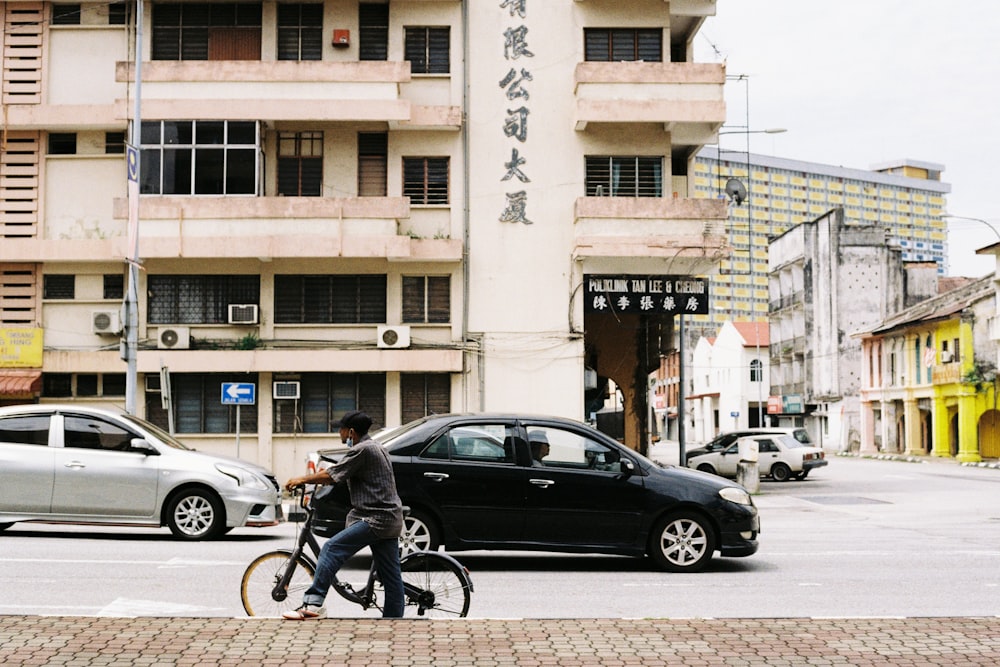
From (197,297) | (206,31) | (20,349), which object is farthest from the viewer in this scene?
(206,31)

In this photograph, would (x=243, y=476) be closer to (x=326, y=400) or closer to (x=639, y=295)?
(x=326, y=400)

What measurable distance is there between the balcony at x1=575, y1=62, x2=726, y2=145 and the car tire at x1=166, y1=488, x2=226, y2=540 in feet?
46.4

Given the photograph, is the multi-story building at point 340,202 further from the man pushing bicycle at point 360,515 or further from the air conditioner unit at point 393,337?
the man pushing bicycle at point 360,515

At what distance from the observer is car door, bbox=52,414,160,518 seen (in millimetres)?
15266

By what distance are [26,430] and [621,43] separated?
17330 millimetres

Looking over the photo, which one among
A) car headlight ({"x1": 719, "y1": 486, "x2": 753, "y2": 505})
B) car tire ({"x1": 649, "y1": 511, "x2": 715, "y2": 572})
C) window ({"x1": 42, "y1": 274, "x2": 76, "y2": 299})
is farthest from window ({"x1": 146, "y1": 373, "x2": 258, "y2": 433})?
car headlight ({"x1": 719, "y1": 486, "x2": 753, "y2": 505})

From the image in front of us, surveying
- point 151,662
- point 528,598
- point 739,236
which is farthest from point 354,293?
point 739,236

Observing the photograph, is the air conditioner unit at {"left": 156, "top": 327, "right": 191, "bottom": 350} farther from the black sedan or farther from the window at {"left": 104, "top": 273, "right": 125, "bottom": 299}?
the black sedan

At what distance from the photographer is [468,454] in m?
12.8

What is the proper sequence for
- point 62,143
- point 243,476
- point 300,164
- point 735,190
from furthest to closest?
point 735,190 → point 62,143 → point 300,164 → point 243,476

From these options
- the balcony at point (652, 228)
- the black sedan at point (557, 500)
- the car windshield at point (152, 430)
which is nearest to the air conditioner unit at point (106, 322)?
the balcony at point (652, 228)


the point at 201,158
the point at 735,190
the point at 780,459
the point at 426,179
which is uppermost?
the point at 735,190

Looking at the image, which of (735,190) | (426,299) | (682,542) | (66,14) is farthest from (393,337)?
(682,542)

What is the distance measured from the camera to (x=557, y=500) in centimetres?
1259
